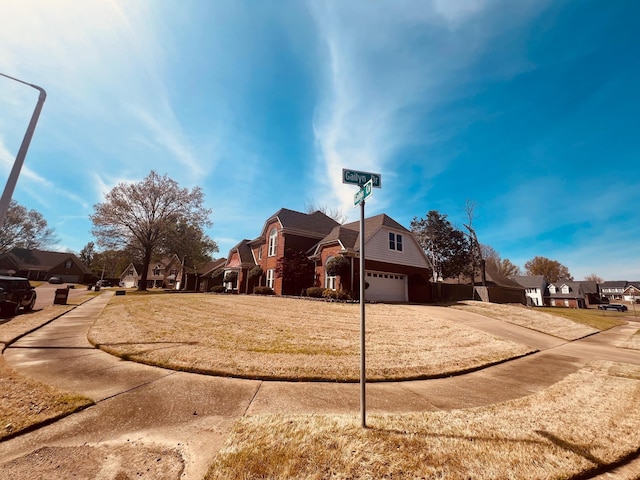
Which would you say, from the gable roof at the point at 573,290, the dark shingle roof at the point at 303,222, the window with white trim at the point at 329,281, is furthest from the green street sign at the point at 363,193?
the gable roof at the point at 573,290

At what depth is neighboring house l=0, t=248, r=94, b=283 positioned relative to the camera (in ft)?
198

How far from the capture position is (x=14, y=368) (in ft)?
17.7

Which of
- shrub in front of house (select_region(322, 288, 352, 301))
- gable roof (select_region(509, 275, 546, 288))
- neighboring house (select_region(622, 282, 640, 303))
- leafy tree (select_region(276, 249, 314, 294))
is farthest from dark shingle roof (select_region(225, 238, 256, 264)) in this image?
neighboring house (select_region(622, 282, 640, 303))

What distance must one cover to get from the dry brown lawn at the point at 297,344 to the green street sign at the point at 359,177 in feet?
12.9

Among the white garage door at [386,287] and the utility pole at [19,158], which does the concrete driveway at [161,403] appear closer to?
the utility pole at [19,158]

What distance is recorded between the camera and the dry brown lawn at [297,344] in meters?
5.86

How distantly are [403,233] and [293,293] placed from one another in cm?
1191

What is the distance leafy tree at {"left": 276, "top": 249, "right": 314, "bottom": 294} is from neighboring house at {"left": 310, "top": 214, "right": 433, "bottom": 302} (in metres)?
1.26

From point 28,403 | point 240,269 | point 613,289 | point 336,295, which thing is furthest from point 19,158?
point 613,289

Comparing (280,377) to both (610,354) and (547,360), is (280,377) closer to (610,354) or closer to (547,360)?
(547,360)

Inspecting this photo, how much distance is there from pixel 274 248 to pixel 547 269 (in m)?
87.0

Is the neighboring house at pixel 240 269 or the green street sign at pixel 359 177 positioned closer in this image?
the green street sign at pixel 359 177

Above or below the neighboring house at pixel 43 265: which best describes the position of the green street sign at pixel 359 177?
below

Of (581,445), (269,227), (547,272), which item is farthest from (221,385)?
(547,272)
